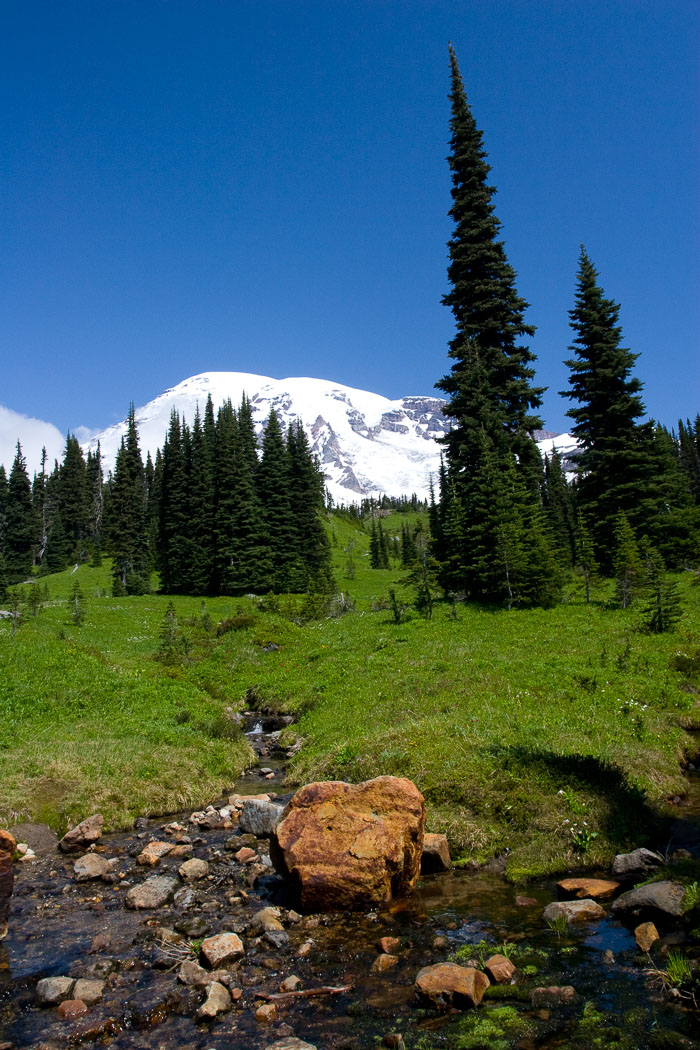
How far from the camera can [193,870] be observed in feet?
30.9

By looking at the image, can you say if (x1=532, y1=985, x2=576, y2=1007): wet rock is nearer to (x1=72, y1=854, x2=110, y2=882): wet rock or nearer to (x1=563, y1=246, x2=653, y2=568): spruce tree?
(x1=72, y1=854, x2=110, y2=882): wet rock

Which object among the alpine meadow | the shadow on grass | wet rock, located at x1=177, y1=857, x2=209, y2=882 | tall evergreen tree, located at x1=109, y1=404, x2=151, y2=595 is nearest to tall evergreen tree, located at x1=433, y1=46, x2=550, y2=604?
the alpine meadow

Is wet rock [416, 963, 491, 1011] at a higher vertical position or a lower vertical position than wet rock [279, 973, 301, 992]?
higher

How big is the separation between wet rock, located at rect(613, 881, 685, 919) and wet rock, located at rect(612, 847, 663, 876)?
950mm

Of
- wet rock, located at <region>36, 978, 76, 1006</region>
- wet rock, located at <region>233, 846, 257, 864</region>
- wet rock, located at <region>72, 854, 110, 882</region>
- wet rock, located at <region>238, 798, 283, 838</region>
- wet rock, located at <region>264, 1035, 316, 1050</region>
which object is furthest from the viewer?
wet rock, located at <region>238, 798, 283, 838</region>

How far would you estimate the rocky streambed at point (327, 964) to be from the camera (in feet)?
17.4

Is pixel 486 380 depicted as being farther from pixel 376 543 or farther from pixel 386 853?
pixel 376 543

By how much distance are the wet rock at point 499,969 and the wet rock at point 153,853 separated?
633 cm

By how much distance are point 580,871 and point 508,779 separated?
2025mm

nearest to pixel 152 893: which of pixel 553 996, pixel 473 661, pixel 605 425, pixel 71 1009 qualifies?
pixel 71 1009

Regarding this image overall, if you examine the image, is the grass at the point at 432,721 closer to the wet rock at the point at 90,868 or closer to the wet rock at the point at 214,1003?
the wet rock at the point at 90,868

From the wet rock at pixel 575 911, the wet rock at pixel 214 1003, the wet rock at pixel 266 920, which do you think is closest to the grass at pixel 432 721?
the wet rock at pixel 575 911

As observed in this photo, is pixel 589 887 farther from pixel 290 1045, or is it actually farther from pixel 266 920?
pixel 290 1045

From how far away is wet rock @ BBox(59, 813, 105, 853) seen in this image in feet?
35.4
